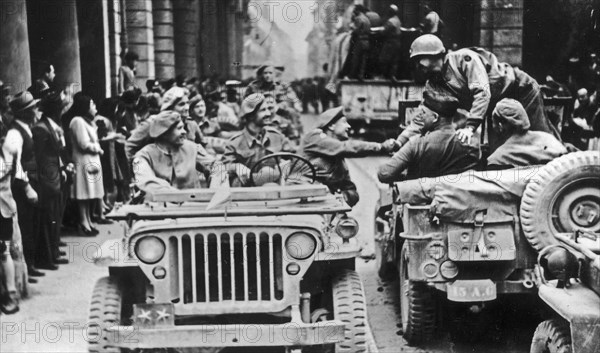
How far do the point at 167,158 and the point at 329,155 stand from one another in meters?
2.21

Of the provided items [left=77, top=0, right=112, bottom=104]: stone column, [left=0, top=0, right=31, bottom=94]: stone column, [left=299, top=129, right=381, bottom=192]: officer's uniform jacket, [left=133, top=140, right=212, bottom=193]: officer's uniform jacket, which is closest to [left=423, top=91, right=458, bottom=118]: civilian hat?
[left=299, top=129, right=381, bottom=192]: officer's uniform jacket

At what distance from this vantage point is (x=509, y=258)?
23.7 feet

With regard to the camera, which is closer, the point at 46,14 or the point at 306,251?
the point at 306,251

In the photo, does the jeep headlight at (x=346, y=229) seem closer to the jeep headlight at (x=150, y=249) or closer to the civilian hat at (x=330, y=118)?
the jeep headlight at (x=150, y=249)

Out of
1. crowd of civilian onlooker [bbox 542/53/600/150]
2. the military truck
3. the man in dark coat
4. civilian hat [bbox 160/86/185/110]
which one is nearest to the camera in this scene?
the man in dark coat

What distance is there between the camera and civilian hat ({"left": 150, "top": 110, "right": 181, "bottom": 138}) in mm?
8172

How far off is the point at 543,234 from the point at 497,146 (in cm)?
184

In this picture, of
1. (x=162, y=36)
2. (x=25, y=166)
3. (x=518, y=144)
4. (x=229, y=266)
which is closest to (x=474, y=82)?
(x=518, y=144)

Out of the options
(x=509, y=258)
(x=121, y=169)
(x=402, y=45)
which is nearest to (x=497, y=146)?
(x=509, y=258)

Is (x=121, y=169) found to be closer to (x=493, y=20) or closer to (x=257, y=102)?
(x=257, y=102)

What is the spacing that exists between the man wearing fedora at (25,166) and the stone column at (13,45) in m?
2.18

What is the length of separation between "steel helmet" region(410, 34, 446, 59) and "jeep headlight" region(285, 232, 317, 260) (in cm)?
342

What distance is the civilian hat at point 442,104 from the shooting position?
909 cm

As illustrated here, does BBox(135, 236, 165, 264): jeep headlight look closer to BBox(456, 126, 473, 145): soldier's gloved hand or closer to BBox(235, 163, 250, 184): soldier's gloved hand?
BBox(235, 163, 250, 184): soldier's gloved hand
